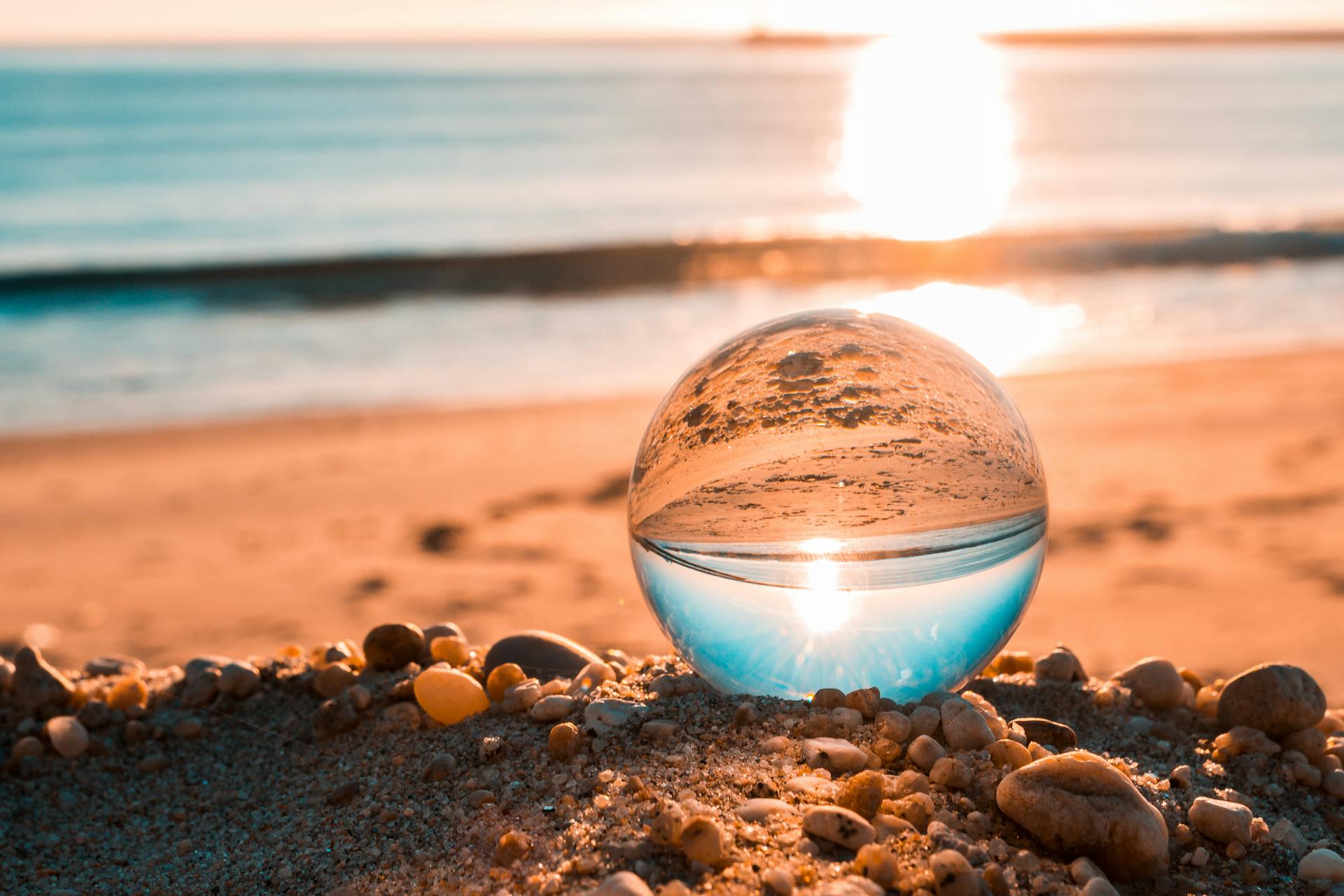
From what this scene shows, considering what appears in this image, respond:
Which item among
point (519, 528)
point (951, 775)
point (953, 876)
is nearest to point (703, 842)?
point (953, 876)

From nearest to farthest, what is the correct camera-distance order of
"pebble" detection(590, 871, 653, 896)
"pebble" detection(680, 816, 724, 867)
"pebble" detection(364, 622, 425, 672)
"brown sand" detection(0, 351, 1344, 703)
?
"pebble" detection(590, 871, 653, 896), "pebble" detection(680, 816, 724, 867), "pebble" detection(364, 622, 425, 672), "brown sand" detection(0, 351, 1344, 703)

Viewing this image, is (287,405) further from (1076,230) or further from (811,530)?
(1076,230)

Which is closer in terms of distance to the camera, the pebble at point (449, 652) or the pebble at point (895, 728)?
the pebble at point (895, 728)

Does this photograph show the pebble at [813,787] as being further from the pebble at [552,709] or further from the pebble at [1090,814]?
the pebble at [552,709]

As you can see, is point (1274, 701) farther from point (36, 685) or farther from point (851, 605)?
point (36, 685)

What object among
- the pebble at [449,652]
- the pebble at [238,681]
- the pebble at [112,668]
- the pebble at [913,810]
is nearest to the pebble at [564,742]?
the pebble at [913,810]

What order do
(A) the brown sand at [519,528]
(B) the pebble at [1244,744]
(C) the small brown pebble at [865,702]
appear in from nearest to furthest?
1. (C) the small brown pebble at [865,702]
2. (B) the pebble at [1244,744]
3. (A) the brown sand at [519,528]

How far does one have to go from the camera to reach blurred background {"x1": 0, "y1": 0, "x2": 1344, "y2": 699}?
4633 millimetres

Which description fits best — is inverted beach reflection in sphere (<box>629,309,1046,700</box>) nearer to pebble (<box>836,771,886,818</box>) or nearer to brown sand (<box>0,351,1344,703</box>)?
pebble (<box>836,771,886,818</box>)

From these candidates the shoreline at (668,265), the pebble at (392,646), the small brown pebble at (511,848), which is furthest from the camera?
the shoreline at (668,265)

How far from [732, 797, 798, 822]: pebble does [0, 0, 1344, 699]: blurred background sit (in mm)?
1956

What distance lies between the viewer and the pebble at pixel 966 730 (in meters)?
2.27

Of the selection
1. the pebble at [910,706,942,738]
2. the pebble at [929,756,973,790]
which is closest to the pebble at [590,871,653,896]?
the pebble at [929,756,973,790]

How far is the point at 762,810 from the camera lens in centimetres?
202
